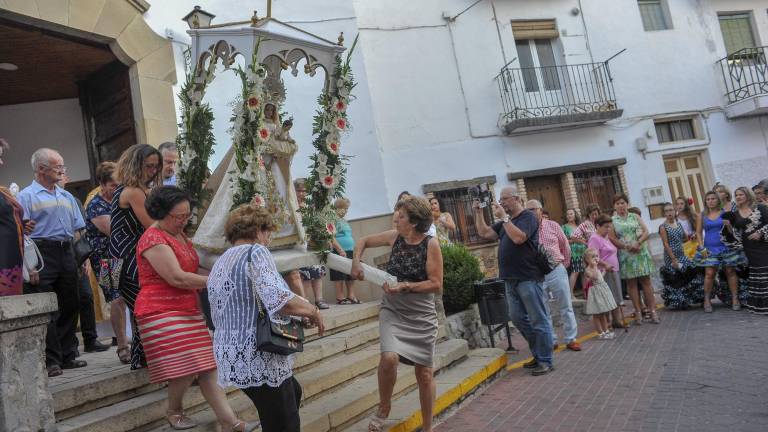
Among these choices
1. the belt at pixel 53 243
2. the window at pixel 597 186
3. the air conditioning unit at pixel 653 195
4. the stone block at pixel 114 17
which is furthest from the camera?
the air conditioning unit at pixel 653 195

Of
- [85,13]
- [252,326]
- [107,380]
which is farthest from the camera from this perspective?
[85,13]

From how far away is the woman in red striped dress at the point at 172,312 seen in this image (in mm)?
3570

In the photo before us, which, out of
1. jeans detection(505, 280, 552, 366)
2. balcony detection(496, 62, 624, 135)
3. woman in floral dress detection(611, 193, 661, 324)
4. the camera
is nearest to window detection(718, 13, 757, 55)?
balcony detection(496, 62, 624, 135)

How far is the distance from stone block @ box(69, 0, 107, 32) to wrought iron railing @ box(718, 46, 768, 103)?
49.9ft

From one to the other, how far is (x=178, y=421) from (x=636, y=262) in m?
7.25

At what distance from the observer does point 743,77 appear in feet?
52.5

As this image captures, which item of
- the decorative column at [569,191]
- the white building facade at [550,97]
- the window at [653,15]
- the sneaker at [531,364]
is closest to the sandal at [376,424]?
the sneaker at [531,364]

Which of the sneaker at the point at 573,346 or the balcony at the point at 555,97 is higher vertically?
the balcony at the point at 555,97

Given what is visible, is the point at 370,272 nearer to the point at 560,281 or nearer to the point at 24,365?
the point at 24,365

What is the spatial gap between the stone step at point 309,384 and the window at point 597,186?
915cm

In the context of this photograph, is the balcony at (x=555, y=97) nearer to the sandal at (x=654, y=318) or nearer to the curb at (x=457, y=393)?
the sandal at (x=654, y=318)

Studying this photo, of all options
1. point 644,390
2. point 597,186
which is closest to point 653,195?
point 597,186

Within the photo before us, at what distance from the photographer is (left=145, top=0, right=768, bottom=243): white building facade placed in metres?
13.0

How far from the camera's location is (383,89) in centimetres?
1308
